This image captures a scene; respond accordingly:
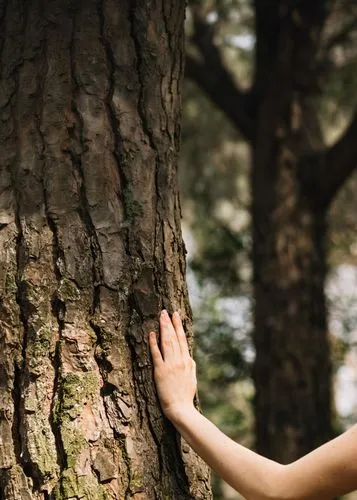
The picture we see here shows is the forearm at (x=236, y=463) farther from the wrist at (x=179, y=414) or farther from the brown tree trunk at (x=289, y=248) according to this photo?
the brown tree trunk at (x=289, y=248)

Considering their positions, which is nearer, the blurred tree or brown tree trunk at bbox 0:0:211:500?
brown tree trunk at bbox 0:0:211:500

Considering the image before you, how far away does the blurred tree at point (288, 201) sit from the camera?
6449 millimetres

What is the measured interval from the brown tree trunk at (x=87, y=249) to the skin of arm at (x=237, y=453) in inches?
1.9

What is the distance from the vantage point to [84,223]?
254 cm

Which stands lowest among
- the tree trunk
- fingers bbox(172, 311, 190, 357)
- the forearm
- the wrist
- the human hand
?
the forearm

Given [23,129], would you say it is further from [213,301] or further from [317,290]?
[213,301]

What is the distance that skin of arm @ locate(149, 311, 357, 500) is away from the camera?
2314 millimetres

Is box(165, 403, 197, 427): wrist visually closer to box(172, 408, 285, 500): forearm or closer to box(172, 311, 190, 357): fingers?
box(172, 408, 285, 500): forearm

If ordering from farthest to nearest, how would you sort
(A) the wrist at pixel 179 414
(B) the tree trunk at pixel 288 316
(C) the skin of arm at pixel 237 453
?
(B) the tree trunk at pixel 288 316 < (A) the wrist at pixel 179 414 < (C) the skin of arm at pixel 237 453

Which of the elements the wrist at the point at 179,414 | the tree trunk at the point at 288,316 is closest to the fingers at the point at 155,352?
the wrist at the point at 179,414

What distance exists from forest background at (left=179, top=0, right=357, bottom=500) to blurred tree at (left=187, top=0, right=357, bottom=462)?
34 centimetres

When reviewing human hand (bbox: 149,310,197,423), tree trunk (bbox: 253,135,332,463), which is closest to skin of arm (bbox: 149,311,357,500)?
human hand (bbox: 149,310,197,423)

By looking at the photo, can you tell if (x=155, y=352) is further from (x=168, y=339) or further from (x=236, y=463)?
(x=236, y=463)

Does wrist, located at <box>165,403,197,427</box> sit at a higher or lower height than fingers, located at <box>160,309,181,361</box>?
lower
